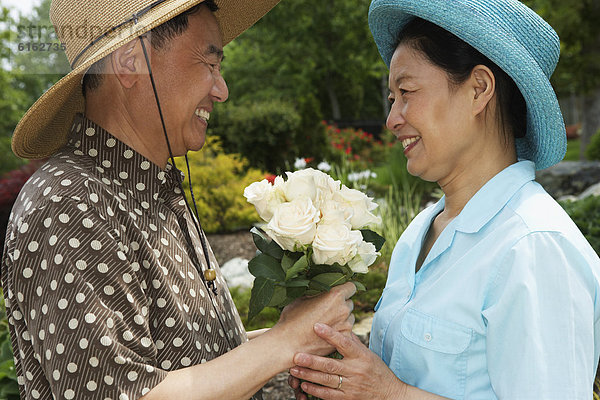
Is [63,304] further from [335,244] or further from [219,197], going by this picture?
[219,197]

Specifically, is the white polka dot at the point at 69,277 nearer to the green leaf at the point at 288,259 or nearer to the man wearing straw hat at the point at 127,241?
the man wearing straw hat at the point at 127,241

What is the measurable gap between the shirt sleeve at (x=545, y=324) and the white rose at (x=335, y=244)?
0.49m

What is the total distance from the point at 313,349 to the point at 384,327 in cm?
44

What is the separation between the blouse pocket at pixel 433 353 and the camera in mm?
1789

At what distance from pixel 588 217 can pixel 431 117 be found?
3.95 meters

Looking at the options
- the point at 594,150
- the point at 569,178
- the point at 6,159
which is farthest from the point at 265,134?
the point at 6,159

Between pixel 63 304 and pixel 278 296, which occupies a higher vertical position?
pixel 63 304

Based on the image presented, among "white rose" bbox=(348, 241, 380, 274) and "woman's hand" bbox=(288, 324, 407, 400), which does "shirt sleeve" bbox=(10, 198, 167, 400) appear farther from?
"white rose" bbox=(348, 241, 380, 274)

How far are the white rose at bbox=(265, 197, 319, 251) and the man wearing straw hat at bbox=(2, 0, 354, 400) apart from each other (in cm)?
24

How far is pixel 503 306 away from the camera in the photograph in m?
1.63

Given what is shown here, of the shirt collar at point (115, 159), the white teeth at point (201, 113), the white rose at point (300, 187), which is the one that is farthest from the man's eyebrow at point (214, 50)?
the white rose at point (300, 187)

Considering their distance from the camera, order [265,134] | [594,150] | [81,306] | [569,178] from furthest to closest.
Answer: [594,150] → [265,134] → [569,178] → [81,306]

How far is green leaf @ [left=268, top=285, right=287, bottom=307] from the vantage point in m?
1.82

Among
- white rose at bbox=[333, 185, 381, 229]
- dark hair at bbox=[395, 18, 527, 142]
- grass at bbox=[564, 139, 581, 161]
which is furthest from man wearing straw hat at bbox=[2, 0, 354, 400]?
grass at bbox=[564, 139, 581, 161]
